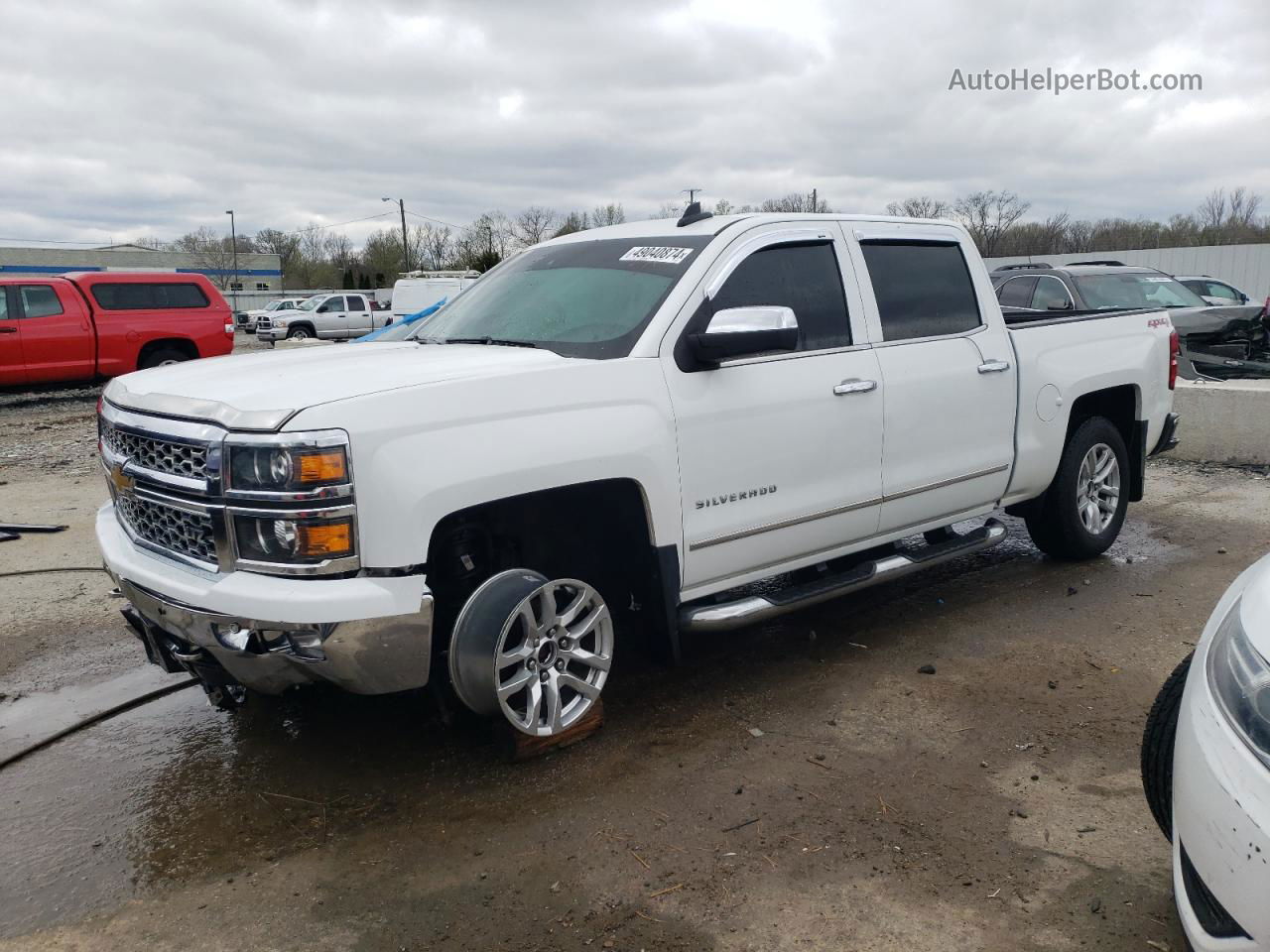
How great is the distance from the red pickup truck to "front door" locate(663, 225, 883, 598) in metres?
12.3

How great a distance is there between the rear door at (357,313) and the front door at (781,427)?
35.1m

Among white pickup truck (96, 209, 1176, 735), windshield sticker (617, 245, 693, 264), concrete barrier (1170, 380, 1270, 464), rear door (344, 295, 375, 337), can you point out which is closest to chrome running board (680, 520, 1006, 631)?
white pickup truck (96, 209, 1176, 735)

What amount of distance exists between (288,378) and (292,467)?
1.70 feet

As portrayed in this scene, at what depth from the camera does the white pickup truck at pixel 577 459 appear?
10.0 ft

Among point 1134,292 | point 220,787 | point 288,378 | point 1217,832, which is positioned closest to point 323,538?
point 288,378

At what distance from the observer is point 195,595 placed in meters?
3.13

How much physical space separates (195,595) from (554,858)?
135 cm

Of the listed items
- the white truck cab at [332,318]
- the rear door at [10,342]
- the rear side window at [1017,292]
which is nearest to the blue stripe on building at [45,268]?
the white truck cab at [332,318]

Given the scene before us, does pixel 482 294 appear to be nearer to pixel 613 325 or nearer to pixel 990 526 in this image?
pixel 613 325

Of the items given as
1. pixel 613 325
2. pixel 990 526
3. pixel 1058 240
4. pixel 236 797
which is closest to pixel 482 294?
pixel 613 325

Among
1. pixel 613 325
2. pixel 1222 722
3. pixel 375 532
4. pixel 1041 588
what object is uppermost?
pixel 613 325

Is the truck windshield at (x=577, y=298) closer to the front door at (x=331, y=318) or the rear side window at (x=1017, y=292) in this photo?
the rear side window at (x=1017, y=292)

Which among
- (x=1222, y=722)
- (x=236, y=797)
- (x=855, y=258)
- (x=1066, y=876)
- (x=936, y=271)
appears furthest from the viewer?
(x=936, y=271)

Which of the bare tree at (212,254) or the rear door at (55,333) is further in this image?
the bare tree at (212,254)
